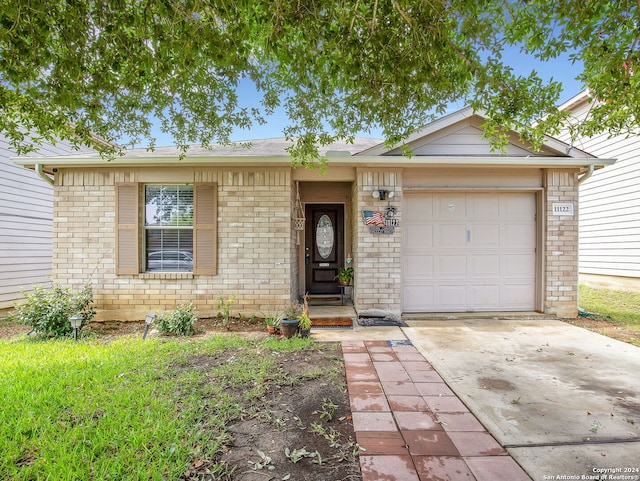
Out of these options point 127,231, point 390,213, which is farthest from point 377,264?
point 127,231

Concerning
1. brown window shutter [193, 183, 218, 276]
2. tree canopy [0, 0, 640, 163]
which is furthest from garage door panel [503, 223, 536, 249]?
brown window shutter [193, 183, 218, 276]

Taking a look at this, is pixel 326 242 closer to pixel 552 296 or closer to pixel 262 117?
pixel 262 117

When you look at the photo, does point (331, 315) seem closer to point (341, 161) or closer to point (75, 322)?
point (341, 161)

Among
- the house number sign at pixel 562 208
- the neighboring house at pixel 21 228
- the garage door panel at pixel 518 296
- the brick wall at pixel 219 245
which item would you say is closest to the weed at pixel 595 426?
the garage door panel at pixel 518 296

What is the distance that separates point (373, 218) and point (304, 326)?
237 cm

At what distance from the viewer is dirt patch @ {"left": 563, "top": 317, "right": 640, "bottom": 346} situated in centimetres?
484

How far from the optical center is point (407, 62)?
131 inches

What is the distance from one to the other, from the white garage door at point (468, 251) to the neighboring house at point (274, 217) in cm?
4

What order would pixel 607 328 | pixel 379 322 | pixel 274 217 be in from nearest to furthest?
pixel 607 328
pixel 379 322
pixel 274 217

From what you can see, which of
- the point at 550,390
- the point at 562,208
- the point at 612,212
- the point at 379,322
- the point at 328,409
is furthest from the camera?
the point at 612,212

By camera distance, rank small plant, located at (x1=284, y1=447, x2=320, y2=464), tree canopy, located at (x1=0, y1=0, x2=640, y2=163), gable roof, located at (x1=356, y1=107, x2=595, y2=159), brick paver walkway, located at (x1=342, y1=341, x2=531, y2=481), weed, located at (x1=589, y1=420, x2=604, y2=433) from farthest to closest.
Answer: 1. gable roof, located at (x1=356, y1=107, x2=595, y2=159)
2. tree canopy, located at (x1=0, y1=0, x2=640, y2=163)
3. weed, located at (x1=589, y1=420, x2=604, y2=433)
4. small plant, located at (x1=284, y1=447, x2=320, y2=464)
5. brick paver walkway, located at (x1=342, y1=341, x2=531, y2=481)

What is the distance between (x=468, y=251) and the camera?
6309 mm

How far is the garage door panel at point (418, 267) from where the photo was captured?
6.27m

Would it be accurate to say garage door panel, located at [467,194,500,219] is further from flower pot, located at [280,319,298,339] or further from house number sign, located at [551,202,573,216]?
flower pot, located at [280,319,298,339]
